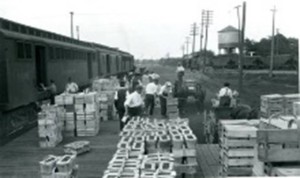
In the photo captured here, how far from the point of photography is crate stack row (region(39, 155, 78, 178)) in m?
6.99

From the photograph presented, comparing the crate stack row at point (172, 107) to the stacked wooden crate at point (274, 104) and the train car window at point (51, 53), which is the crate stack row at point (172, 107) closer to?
the stacked wooden crate at point (274, 104)

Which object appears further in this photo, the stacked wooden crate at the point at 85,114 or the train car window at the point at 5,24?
the stacked wooden crate at the point at 85,114

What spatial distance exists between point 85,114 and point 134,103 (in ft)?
6.05

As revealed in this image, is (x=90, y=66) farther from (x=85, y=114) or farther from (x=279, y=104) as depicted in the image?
(x=279, y=104)

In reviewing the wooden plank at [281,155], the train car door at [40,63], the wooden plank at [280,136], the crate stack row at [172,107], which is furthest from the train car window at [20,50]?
the wooden plank at [281,155]

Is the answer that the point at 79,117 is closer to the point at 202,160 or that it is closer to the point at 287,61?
the point at 202,160

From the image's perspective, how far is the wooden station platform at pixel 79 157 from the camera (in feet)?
31.3

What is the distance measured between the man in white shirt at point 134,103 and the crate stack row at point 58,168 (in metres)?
5.63

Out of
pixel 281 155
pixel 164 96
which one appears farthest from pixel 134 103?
pixel 281 155

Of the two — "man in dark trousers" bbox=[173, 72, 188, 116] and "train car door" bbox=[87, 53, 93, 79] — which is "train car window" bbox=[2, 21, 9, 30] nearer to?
"man in dark trousers" bbox=[173, 72, 188, 116]

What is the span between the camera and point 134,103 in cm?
1312

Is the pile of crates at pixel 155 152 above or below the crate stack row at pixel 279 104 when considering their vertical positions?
below

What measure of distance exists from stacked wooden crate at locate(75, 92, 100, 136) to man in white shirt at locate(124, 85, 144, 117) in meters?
1.35

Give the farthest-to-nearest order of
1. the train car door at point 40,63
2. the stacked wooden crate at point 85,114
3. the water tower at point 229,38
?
1. the water tower at point 229,38
2. the train car door at point 40,63
3. the stacked wooden crate at point 85,114
